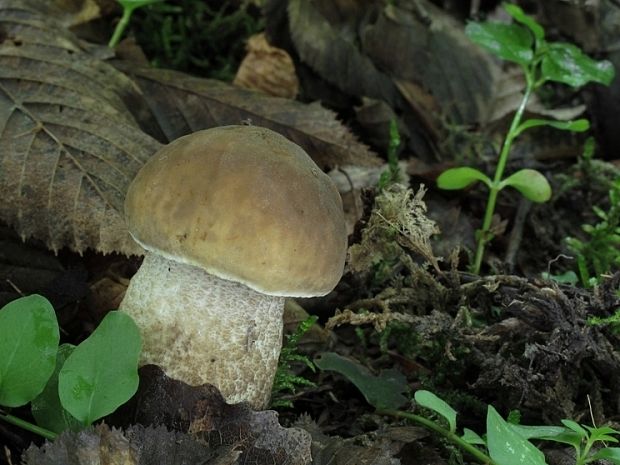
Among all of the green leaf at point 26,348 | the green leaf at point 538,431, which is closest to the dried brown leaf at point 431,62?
the green leaf at point 538,431

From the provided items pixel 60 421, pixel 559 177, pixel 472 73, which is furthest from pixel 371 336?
pixel 472 73

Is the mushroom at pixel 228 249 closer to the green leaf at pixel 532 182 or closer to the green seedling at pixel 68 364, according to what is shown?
the green seedling at pixel 68 364

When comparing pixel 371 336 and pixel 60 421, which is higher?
pixel 60 421

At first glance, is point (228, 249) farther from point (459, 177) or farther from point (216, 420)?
point (459, 177)

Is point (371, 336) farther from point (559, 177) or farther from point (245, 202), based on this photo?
point (559, 177)

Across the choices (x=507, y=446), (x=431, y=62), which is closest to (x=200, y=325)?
(x=507, y=446)

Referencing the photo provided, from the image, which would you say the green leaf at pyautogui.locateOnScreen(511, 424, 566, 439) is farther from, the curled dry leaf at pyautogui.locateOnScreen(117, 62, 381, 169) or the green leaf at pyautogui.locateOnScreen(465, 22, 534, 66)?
the green leaf at pyautogui.locateOnScreen(465, 22, 534, 66)
